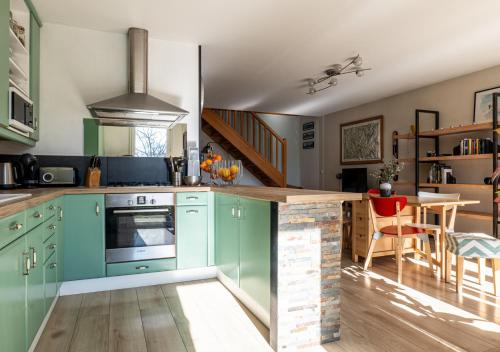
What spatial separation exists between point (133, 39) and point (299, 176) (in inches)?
271

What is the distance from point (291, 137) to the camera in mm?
9711

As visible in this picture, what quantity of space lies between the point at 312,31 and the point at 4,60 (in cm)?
268

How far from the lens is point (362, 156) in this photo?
23.1 feet

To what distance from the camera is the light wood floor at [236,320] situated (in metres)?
1.97

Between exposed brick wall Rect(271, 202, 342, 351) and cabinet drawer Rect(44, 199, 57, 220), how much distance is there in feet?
5.09

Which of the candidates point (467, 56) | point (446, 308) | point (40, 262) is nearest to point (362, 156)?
point (467, 56)

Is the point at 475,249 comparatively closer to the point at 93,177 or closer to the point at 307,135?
the point at 93,177

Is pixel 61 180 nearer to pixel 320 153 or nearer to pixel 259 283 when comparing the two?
pixel 259 283

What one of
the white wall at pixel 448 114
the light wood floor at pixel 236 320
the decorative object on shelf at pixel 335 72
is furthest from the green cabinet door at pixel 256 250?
the white wall at pixel 448 114

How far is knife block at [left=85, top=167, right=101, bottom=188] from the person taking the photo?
317 cm

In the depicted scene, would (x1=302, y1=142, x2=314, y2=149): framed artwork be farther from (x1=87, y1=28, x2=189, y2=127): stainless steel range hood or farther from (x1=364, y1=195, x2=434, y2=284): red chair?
(x1=87, y1=28, x2=189, y2=127): stainless steel range hood

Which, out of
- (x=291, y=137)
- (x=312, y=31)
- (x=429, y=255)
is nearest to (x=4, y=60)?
(x=312, y=31)

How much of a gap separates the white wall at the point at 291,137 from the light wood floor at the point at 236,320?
6508 millimetres

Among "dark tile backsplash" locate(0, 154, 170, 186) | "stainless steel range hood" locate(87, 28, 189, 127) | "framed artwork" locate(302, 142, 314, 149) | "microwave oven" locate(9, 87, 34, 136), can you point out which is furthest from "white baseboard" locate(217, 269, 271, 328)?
"framed artwork" locate(302, 142, 314, 149)
